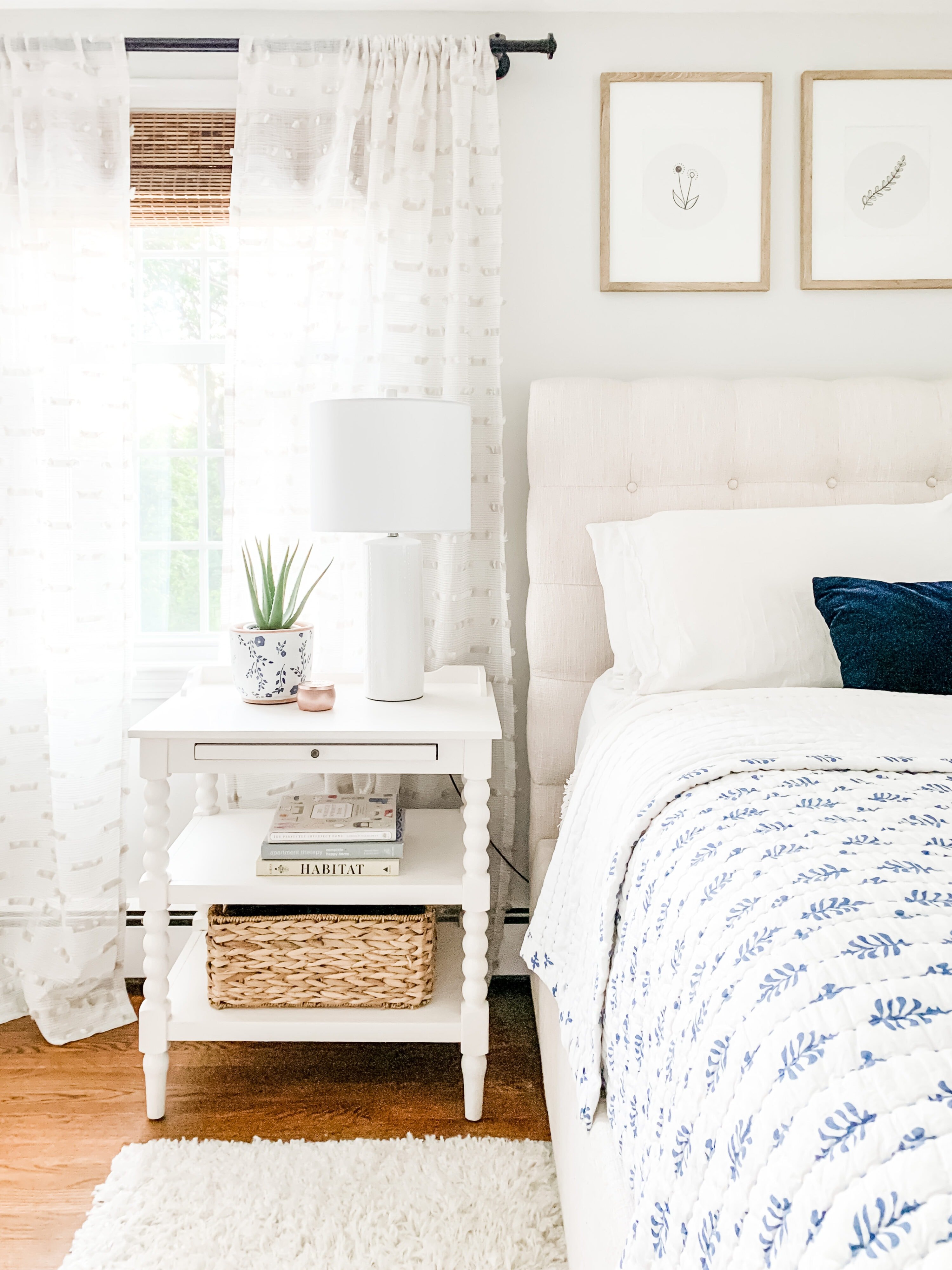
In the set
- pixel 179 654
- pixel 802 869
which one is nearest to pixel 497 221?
pixel 179 654

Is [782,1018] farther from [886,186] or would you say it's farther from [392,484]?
[886,186]

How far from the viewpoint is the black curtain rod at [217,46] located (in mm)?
2068

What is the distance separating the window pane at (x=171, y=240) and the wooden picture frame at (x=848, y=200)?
4.88 ft

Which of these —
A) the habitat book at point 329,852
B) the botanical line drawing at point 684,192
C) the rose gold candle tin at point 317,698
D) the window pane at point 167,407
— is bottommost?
the habitat book at point 329,852

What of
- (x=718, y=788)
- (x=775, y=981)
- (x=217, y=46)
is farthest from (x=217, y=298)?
(x=775, y=981)

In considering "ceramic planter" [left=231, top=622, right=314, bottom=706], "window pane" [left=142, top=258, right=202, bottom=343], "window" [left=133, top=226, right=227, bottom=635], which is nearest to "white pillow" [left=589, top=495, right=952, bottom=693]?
"ceramic planter" [left=231, top=622, right=314, bottom=706]

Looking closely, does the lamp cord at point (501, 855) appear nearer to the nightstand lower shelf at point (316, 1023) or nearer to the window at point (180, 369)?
the nightstand lower shelf at point (316, 1023)

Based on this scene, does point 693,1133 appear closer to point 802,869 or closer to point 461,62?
point 802,869

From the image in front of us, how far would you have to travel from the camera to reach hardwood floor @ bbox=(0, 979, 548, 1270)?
64.2 inches

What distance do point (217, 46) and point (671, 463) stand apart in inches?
54.6

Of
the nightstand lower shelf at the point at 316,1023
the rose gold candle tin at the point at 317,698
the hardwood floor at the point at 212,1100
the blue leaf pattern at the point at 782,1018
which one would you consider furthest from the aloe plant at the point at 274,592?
the blue leaf pattern at the point at 782,1018

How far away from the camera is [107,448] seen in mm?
2143

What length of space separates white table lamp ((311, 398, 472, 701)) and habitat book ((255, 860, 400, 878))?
1.13 feet

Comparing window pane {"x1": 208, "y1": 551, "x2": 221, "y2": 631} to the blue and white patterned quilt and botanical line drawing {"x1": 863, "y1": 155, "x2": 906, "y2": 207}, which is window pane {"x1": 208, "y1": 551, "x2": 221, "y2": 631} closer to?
the blue and white patterned quilt
